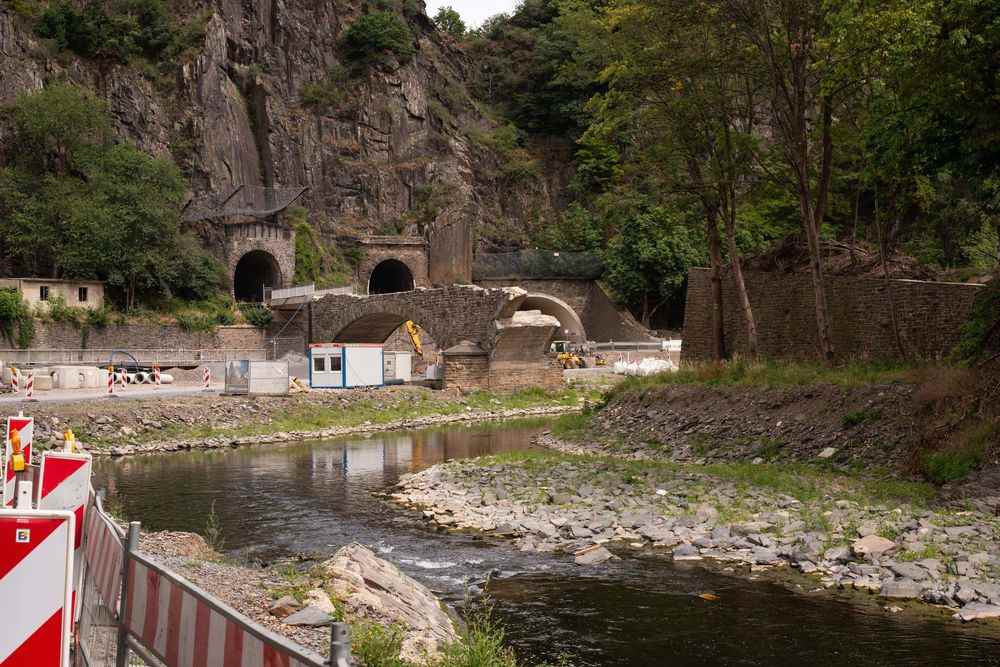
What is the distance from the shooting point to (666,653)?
841 cm

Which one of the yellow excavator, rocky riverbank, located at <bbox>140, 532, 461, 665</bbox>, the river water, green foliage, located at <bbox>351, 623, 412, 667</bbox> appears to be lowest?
the river water

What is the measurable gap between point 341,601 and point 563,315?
52175 mm

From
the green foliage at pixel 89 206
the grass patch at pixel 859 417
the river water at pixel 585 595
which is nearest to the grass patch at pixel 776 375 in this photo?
the grass patch at pixel 859 417

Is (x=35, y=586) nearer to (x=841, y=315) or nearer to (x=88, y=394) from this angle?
(x=841, y=315)

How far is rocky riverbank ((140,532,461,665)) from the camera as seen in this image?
6.89m

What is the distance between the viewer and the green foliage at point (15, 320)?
43.4m

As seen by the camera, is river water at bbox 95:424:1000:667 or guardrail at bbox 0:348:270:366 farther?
guardrail at bbox 0:348:270:366

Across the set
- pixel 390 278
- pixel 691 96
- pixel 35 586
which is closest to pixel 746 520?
pixel 35 586

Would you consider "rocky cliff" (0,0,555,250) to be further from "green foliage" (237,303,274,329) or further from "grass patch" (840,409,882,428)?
"grass patch" (840,409,882,428)

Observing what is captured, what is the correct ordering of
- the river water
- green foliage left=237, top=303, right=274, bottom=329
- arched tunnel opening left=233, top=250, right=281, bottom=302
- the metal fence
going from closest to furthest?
the river water < green foliage left=237, top=303, right=274, bottom=329 < arched tunnel opening left=233, top=250, right=281, bottom=302 < the metal fence

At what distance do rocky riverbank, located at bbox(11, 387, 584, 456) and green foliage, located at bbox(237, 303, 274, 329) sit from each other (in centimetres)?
1779

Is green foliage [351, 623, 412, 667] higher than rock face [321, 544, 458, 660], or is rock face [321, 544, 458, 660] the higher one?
green foliage [351, 623, 412, 667]

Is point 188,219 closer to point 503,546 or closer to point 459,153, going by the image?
point 459,153

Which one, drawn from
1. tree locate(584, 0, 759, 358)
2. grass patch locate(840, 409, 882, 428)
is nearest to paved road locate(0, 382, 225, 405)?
tree locate(584, 0, 759, 358)
